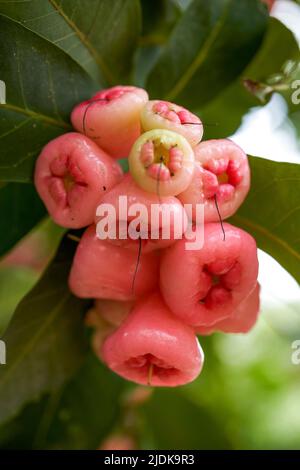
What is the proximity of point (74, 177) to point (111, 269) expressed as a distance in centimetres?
16

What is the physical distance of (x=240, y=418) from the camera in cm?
233

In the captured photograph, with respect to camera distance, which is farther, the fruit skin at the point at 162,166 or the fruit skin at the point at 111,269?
the fruit skin at the point at 111,269

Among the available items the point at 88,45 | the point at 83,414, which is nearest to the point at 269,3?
the point at 88,45

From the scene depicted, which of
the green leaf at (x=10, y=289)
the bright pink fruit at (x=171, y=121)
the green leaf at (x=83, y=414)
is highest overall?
the bright pink fruit at (x=171, y=121)

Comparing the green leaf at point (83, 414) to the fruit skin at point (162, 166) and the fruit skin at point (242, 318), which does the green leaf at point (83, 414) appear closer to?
the fruit skin at point (242, 318)

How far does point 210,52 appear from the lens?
1.49 meters

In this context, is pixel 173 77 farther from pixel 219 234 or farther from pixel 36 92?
pixel 219 234

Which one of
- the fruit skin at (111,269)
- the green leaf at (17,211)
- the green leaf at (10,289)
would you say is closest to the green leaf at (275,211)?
the fruit skin at (111,269)

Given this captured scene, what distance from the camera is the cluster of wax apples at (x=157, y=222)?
3.38ft

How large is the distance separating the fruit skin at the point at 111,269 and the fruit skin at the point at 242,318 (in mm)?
130

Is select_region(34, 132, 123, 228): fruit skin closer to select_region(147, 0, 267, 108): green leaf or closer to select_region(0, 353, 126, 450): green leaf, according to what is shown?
select_region(147, 0, 267, 108): green leaf

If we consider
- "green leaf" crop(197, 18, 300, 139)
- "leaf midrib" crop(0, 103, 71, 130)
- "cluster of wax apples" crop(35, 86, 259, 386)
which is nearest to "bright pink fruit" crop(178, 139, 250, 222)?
"cluster of wax apples" crop(35, 86, 259, 386)

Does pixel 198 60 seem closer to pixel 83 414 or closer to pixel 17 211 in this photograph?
pixel 17 211
